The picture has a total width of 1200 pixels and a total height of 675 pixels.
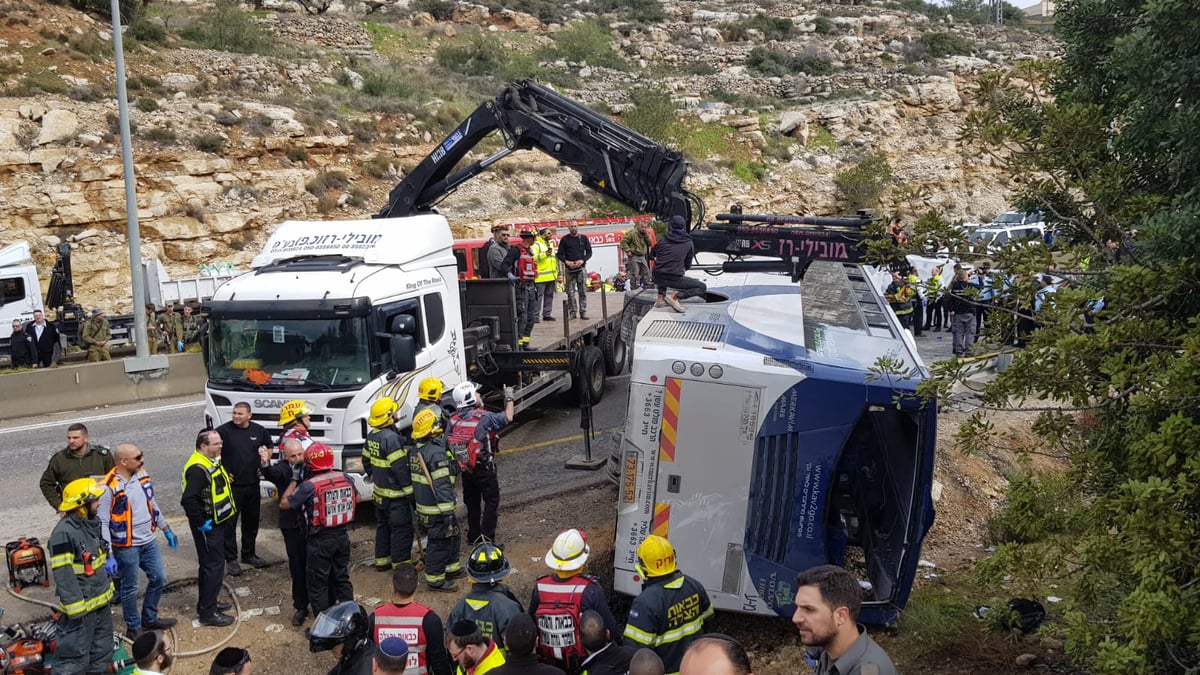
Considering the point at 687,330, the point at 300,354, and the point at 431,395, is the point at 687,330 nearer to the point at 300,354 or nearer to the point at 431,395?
the point at 431,395

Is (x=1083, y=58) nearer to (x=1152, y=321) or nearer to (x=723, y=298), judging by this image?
(x=1152, y=321)

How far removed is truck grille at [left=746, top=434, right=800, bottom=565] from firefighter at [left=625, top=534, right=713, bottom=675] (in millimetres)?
1520

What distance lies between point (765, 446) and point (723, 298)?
3055 millimetres

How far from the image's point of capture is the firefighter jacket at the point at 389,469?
8.52 meters

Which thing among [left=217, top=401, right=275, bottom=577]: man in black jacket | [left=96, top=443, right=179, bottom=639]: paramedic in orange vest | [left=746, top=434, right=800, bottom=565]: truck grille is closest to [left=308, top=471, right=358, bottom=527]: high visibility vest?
[left=96, top=443, right=179, bottom=639]: paramedic in orange vest

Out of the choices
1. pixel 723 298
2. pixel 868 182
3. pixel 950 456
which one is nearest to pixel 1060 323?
pixel 723 298

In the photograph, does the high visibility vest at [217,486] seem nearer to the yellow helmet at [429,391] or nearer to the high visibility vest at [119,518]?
the high visibility vest at [119,518]

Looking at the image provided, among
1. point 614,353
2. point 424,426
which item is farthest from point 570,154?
point 424,426

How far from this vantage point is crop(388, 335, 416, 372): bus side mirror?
9.98 meters

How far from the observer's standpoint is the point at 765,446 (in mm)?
6934

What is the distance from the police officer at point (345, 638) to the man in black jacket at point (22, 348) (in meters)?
17.7

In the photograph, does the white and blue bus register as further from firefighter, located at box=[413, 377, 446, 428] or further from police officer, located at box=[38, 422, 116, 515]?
police officer, located at box=[38, 422, 116, 515]

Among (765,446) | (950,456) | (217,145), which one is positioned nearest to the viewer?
(765,446)

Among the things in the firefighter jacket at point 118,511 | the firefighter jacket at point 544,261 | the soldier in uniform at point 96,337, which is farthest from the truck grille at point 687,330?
the soldier in uniform at point 96,337
